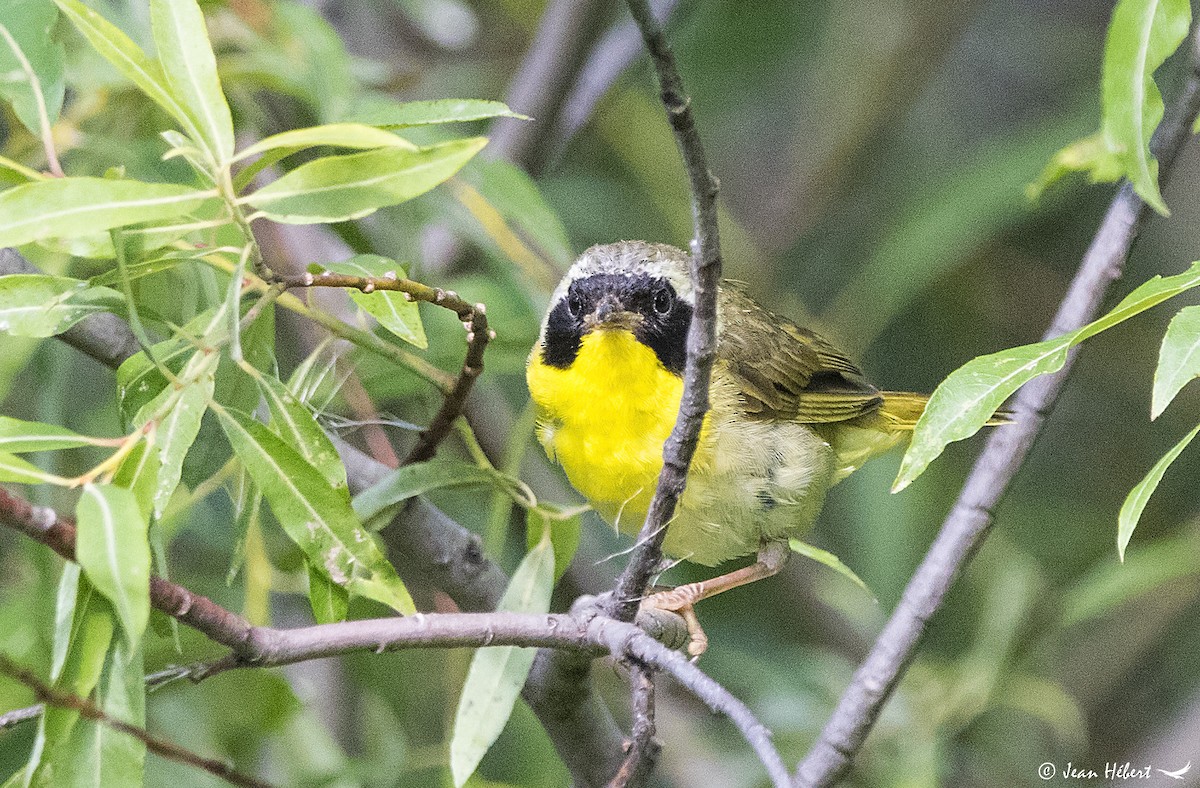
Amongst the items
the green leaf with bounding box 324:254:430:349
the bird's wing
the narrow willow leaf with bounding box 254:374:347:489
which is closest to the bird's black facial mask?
the bird's wing

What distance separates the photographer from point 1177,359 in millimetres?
1171

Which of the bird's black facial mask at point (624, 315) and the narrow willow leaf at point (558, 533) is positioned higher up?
the bird's black facial mask at point (624, 315)

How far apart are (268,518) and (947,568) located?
1429mm

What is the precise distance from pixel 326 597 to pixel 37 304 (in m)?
0.45

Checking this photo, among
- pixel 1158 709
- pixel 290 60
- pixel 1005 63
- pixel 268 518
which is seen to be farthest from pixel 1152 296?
pixel 1005 63

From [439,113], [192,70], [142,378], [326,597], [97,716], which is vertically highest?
[439,113]

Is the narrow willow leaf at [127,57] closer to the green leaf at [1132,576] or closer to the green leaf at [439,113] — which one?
the green leaf at [439,113]

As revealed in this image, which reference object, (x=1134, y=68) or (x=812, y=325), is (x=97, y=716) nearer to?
(x=1134, y=68)

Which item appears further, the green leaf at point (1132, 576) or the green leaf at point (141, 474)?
the green leaf at point (1132, 576)

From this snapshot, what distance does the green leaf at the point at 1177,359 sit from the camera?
1152mm

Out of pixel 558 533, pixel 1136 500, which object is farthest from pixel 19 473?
pixel 1136 500

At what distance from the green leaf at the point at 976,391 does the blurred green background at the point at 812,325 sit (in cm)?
90
